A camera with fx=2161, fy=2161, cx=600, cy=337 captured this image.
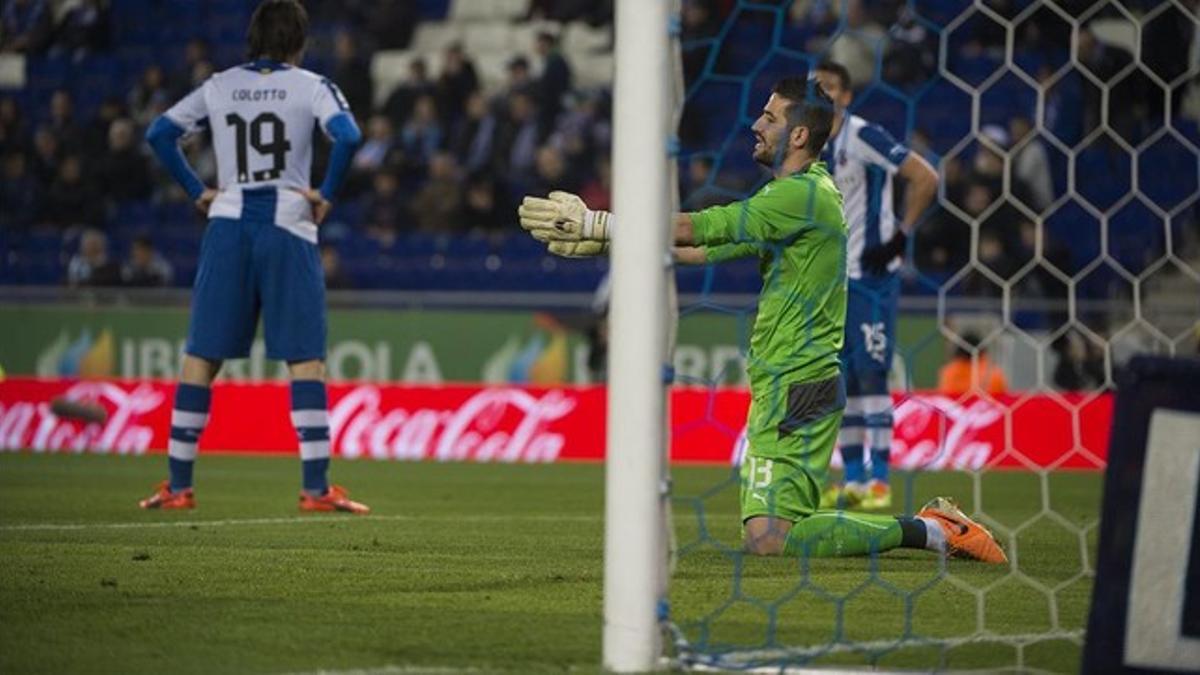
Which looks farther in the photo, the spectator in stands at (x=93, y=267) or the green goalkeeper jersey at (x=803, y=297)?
the spectator in stands at (x=93, y=267)

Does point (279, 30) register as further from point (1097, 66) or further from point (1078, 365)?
point (1078, 365)

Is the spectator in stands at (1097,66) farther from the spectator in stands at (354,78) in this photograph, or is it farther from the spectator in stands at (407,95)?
the spectator in stands at (354,78)

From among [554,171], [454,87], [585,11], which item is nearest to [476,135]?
[454,87]

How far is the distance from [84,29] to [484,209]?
5596mm

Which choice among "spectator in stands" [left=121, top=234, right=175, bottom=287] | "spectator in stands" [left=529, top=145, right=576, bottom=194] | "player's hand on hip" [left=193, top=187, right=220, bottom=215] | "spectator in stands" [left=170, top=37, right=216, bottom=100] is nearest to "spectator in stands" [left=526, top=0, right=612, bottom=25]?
"spectator in stands" [left=529, top=145, right=576, bottom=194]

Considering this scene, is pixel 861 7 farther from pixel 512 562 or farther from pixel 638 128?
pixel 638 128

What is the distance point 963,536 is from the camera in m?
6.77

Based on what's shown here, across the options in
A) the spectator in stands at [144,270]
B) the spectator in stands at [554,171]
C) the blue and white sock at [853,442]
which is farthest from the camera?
the spectator in stands at [554,171]

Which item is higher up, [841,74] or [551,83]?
[551,83]

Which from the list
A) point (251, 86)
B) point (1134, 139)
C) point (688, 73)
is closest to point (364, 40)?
point (688, 73)

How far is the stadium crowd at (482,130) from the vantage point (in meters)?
15.2

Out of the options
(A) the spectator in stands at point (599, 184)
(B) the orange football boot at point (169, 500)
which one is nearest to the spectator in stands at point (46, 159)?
(A) the spectator in stands at point (599, 184)

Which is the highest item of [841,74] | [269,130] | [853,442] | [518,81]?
[518,81]

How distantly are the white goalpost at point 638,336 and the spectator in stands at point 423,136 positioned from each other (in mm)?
14017
